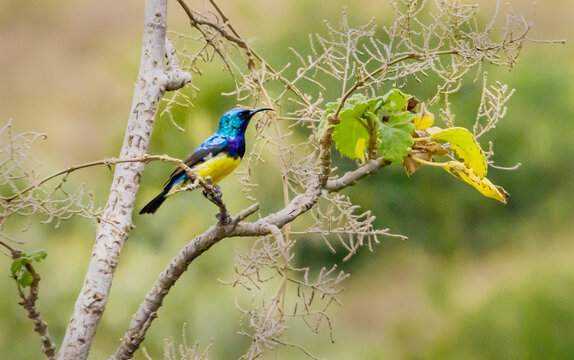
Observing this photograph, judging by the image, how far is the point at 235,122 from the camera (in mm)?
1216

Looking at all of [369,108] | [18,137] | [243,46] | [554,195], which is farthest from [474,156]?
[554,195]

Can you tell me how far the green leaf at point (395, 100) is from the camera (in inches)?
36.4

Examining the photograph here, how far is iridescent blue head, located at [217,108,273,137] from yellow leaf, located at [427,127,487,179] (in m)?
0.35

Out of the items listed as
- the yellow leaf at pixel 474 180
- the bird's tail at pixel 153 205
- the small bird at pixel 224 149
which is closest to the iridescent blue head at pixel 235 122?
the small bird at pixel 224 149

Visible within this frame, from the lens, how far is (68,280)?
2418mm

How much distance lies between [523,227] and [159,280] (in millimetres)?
1887

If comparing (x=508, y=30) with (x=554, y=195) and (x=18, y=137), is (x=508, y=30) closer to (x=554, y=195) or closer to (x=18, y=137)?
(x=18, y=137)

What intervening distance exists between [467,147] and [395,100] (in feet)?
0.38

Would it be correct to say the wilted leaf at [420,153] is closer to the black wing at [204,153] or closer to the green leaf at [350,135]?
the green leaf at [350,135]

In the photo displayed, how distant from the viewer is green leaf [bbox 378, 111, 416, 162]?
0.91 m

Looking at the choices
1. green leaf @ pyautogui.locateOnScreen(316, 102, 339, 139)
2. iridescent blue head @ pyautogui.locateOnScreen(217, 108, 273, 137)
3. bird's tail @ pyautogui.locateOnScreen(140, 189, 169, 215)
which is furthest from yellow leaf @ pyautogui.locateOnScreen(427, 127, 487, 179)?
bird's tail @ pyautogui.locateOnScreen(140, 189, 169, 215)

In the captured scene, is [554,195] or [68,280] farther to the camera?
[554,195]

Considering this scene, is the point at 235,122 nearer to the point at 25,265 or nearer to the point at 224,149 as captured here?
the point at 224,149

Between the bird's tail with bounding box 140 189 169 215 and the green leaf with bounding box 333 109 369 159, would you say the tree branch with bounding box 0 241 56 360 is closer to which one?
the bird's tail with bounding box 140 189 169 215
